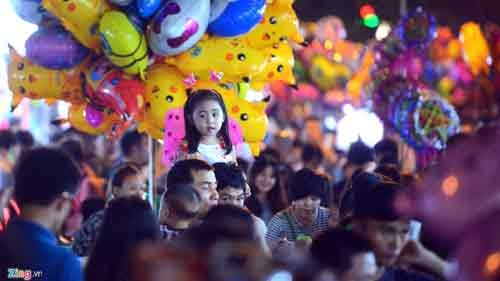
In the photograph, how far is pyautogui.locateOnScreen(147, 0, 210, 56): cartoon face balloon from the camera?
5555mm

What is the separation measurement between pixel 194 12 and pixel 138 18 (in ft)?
1.28

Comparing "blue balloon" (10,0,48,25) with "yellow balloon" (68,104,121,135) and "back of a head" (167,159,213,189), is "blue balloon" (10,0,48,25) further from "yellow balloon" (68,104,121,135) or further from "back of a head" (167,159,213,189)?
"back of a head" (167,159,213,189)

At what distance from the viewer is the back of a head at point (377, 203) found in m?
3.05

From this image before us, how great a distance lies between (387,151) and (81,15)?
303 centimetres

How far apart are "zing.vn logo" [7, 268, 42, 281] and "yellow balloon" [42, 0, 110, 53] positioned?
265 centimetres

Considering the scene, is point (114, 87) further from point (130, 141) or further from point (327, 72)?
point (327, 72)

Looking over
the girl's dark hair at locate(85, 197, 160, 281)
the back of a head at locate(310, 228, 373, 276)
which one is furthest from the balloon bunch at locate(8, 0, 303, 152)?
the back of a head at locate(310, 228, 373, 276)

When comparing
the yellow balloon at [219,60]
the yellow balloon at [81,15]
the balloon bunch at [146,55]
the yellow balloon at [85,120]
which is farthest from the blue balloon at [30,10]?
the yellow balloon at [219,60]

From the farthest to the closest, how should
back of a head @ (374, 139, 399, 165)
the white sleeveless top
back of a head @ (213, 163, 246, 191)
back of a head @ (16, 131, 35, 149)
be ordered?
back of a head @ (16, 131, 35, 149) → back of a head @ (374, 139, 399, 165) → the white sleeveless top → back of a head @ (213, 163, 246, 191)

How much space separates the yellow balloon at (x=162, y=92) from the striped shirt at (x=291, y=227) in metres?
1.01

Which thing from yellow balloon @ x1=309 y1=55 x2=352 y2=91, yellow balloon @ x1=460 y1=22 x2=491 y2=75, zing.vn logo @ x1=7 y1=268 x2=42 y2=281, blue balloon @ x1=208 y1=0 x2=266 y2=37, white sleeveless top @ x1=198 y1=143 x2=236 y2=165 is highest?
yellow balloon @ x1=309 y1=55 x2=352 y2=91

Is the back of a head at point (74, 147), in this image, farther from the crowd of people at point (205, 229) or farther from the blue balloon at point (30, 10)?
the crowd of people at point (205, 229)

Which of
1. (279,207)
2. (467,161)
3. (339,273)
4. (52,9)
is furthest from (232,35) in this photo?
(467,161)

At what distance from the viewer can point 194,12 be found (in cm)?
556
